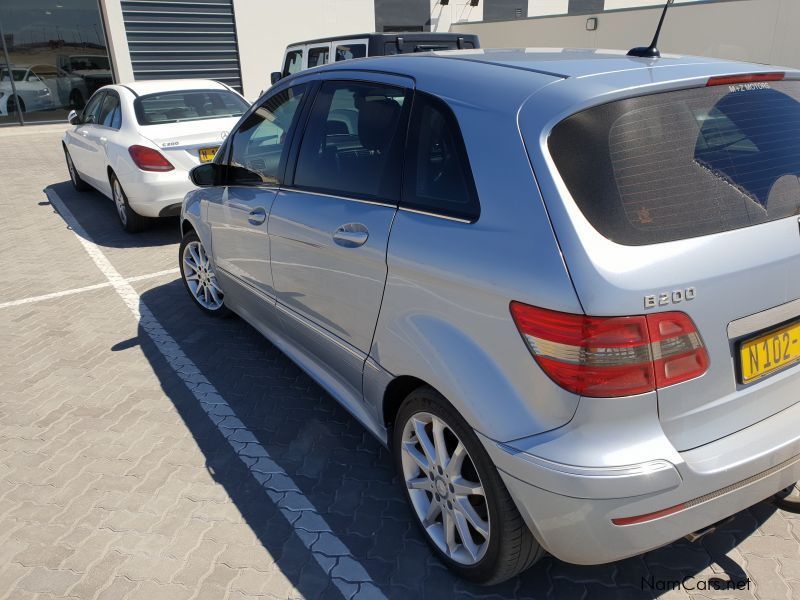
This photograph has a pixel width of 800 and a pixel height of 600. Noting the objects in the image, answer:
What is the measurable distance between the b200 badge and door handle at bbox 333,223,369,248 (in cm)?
114

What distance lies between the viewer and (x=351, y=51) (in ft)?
30.8

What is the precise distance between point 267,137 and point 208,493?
6.42 ft

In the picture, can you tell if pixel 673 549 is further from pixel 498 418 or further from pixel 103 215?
pixel 103 215

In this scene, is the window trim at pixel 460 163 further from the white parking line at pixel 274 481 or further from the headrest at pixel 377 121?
the white parking line at pixel 274 481

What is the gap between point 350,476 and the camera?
297 cm

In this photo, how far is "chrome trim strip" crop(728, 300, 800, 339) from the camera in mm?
1807

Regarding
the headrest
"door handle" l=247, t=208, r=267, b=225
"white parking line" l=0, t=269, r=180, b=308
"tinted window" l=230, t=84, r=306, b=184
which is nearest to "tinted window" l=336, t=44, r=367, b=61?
"white parking line" l=0, t=269, r=180, b=308

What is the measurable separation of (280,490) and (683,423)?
1.84 meters

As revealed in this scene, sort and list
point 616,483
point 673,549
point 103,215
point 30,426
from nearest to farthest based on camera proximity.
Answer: point 616,483 → point 673,549 → point 30,426 → point 103,215

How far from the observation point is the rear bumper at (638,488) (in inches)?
68.1

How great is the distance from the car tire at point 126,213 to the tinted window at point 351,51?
3978 millimetres

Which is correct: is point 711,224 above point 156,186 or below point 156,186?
above

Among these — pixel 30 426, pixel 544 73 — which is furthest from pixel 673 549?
pixel 30 426

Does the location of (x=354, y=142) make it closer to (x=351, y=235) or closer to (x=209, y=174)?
(x=351, y=235)
